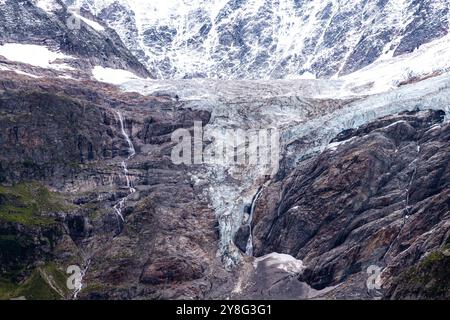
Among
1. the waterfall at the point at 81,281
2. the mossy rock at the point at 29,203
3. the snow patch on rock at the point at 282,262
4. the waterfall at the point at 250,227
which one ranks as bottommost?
the waterfall at the point at 81,281

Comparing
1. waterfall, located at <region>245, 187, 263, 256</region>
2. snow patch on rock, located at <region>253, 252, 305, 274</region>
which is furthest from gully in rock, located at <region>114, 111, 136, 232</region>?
snow patch on rock, located at <region>253, 252, 305, 274</region>

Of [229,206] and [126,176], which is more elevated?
[126,176]

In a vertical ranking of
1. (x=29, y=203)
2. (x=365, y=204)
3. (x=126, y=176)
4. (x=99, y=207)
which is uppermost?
(x=126, y=176)

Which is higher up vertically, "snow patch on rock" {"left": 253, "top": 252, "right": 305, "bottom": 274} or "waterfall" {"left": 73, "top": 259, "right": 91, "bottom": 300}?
"snow patch on rock" {"left": 253, "top": 252, "right": 305, "bottom": 274}

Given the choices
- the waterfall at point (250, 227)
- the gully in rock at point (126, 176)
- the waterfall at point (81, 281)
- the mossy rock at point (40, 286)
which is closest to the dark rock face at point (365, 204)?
the waterfall at point (250, 227)

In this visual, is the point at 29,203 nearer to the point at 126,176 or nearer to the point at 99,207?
the point at 99,207

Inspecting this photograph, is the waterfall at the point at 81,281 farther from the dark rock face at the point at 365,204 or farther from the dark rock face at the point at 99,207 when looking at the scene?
the dark rock face at the point at 365,204

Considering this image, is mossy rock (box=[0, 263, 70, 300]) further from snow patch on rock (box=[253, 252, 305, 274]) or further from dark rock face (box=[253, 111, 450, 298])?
dark rock face (box=[253, 111, 450, 298])

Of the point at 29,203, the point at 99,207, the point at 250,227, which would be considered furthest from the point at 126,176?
the point at 250,227
